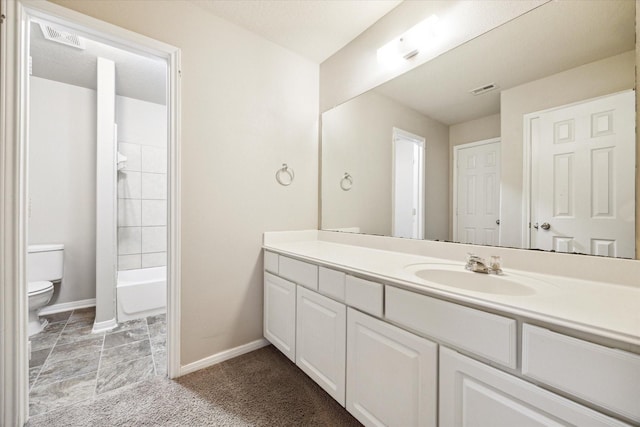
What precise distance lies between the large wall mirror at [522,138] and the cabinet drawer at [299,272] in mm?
614

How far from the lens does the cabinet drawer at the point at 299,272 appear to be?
1.50 m

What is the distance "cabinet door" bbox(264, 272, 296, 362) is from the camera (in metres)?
1.68

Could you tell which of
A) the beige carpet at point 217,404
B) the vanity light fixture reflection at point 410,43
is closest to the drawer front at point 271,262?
the beige carpet at point 217,404

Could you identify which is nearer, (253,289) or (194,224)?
(194,224)

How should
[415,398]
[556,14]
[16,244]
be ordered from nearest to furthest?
[415,398] → [556,14] → [16,244]

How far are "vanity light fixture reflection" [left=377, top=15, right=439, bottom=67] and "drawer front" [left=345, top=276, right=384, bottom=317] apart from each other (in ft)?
4.54

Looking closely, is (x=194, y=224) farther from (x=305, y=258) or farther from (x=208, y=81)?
(x=208, y=81)

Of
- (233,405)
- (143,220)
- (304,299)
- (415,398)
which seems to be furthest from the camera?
(143,220)

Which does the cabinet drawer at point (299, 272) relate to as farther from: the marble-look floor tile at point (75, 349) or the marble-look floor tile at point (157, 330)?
the marble-look floor tile at point (75, 349)

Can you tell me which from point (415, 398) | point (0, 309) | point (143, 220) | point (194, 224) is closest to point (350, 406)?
point (415, 398)

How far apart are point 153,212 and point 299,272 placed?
2576mm

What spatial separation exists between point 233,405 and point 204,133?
1.62 meters

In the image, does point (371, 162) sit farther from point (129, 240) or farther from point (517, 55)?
point (129, 240)

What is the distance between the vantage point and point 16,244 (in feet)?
4.12
